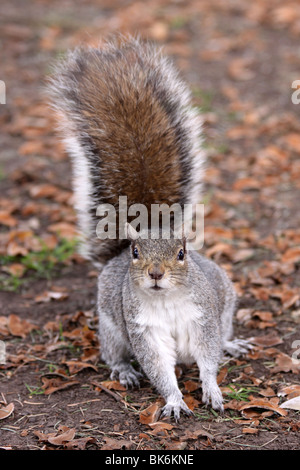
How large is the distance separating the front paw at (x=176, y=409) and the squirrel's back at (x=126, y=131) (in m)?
0.86

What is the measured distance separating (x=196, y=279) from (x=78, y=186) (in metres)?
0.82

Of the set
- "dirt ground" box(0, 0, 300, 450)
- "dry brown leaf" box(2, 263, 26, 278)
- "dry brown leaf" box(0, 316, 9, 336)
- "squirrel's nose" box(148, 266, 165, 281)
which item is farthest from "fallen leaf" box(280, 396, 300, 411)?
"dry brown leaf" box(2, 263, 26, 278)

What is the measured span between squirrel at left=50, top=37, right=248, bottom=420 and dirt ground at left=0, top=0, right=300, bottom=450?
0.20m

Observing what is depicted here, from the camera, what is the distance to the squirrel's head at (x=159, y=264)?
245 centimetres

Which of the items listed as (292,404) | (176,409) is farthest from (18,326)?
(292,404)

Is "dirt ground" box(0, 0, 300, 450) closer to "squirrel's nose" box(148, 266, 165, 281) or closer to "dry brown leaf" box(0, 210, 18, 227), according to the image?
"dry brown leaf" box(0, 210, 18, 227)

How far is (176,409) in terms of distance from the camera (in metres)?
2.56

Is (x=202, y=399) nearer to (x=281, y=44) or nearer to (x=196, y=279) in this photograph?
(x=196, y=279)

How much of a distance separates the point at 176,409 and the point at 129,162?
1122 millimetres

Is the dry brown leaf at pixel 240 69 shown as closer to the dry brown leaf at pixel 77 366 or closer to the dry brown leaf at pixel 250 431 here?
the dry brown leaf at pixel 77 366

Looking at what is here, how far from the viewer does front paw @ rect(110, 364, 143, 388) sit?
2895 millimetres

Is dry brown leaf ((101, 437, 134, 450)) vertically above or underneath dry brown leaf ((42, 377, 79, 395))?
underneath

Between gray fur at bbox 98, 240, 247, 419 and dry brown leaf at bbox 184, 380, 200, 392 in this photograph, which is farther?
dry brown leaf at bbox 184, 380, 200, 392

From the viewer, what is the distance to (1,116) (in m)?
6.04
